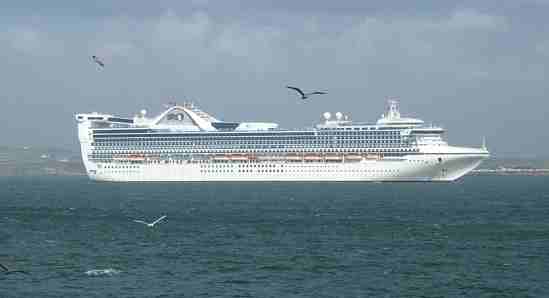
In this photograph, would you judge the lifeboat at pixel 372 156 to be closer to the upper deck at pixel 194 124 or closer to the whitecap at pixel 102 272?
the upper deck at pixel 194 124

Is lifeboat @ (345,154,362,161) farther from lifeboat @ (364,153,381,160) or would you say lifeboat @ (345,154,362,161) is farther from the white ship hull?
lifeboat @ (364,153,381,160)

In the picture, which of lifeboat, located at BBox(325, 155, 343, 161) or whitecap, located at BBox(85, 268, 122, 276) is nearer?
whitecap, located at BBox(85, 268, 122, 276)

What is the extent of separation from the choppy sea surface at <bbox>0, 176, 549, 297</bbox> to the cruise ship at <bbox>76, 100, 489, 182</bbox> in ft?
162

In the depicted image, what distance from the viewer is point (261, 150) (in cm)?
15012

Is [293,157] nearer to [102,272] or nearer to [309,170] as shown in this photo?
[309,170]

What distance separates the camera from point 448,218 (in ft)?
258

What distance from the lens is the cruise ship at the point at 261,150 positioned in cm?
14088

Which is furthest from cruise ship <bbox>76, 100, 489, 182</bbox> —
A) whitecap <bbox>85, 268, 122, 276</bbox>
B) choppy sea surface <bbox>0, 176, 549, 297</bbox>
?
whitecap <bbox>85, 268, 122, 276</bbox>

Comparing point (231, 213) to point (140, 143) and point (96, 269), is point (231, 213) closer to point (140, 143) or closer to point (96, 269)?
point (96, 269)

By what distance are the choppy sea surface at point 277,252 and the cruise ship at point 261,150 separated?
162 feet

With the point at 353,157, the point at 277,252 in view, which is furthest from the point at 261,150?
the point at 277,252

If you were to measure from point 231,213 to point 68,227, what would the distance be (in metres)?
17.7

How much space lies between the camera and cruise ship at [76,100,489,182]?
141 m

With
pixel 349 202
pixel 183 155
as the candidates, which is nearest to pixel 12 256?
pixel 349 202
